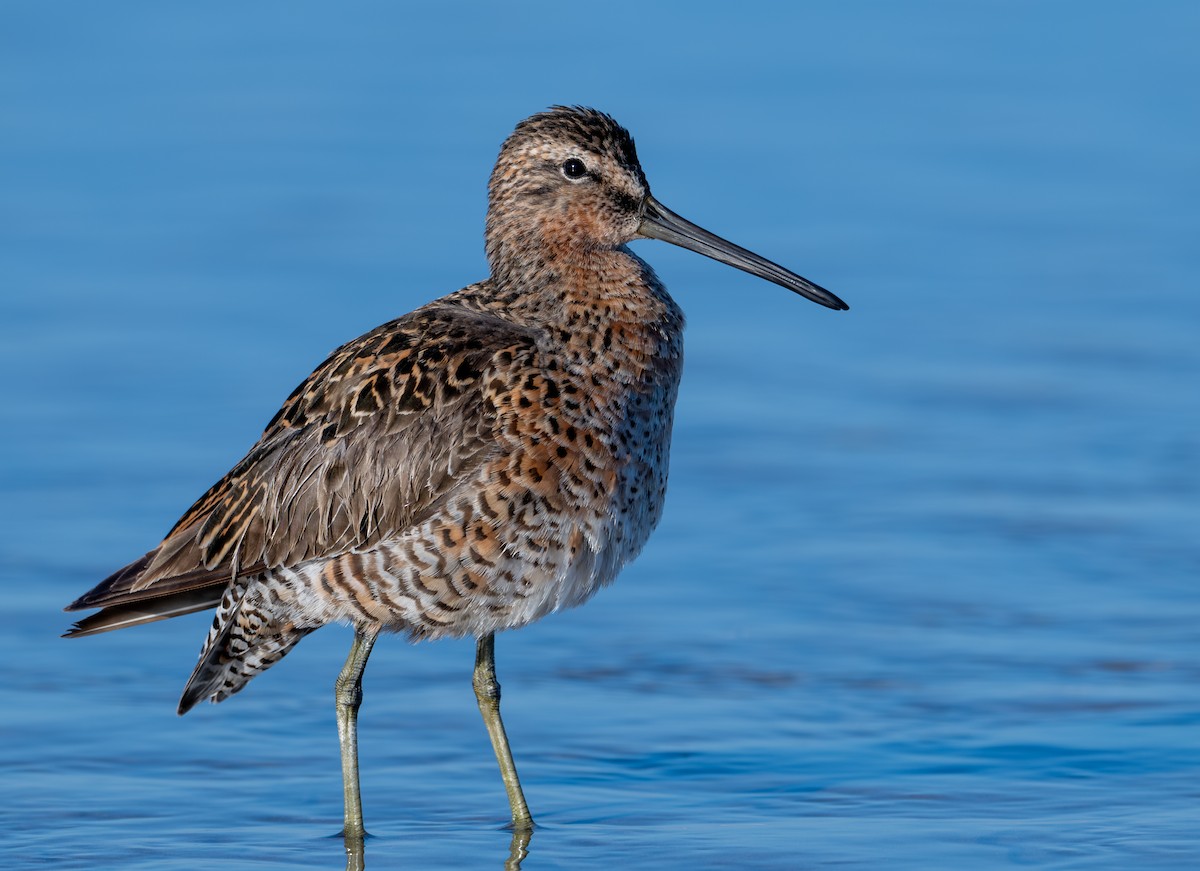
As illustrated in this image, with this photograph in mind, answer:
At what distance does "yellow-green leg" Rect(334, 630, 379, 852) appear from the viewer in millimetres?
7773

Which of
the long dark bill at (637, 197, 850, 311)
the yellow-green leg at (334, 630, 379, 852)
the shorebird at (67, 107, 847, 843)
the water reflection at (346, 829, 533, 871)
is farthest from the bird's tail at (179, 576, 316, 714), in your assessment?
the long dark bill at (637, 197, 850, 311)

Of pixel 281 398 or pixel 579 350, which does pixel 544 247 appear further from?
pixel 281 398

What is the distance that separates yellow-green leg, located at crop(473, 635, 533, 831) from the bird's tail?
628 mm

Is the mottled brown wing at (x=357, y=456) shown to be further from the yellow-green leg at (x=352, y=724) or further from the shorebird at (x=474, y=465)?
the yellow-green leg at (x=352, y=724)

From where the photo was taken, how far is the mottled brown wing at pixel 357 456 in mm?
7570

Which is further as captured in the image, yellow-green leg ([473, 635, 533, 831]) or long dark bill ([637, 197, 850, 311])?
long dark bill ([637, 197, 850, 311])

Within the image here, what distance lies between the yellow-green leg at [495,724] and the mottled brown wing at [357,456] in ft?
2.64

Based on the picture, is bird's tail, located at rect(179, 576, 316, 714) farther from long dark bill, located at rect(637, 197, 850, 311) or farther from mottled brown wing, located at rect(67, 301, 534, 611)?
long dark bill, located at rect(637, 197, 850, 311)

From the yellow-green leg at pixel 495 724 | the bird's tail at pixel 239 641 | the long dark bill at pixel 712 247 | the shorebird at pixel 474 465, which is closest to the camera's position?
the shorebird at pixel 474 465

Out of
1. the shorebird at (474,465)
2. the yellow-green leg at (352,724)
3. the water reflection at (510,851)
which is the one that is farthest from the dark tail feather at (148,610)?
the water reflection at (510,851)

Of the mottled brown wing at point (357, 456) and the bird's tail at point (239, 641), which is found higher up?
the mottled brown wing at point (357, 456)

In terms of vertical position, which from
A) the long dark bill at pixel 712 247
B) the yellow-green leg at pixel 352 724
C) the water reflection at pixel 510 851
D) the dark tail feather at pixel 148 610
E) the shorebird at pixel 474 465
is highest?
the long dark bill at pixel 712 247

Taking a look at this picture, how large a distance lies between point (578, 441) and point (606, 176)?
931mm

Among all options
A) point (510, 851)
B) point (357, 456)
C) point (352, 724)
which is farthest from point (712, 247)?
point (510, 851)
